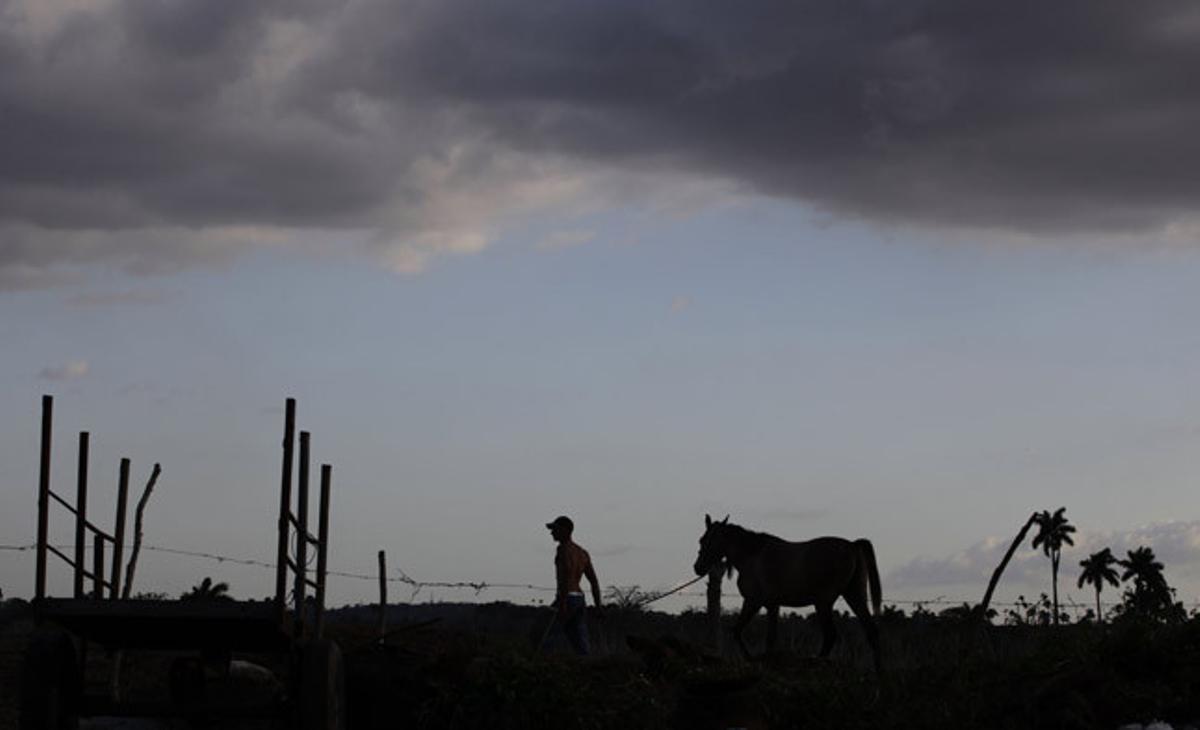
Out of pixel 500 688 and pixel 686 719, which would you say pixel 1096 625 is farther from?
pixel 500 688

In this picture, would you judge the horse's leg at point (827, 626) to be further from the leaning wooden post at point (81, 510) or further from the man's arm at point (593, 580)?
the leaning wooden post at point (81, 510)

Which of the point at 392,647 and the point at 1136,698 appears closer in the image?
the point at 1136,698

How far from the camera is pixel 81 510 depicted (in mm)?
14539

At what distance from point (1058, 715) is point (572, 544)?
644 centimetres

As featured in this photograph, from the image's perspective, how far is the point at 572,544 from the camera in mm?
19344

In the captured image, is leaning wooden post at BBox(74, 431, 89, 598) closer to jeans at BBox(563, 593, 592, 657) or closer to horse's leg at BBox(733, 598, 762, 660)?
jeans at BBox(563, 593, 592, 657)

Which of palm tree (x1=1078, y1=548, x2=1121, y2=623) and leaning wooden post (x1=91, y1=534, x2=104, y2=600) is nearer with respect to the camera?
leaning wooden post (x1=91, y1=534, x2=104, y2=600)

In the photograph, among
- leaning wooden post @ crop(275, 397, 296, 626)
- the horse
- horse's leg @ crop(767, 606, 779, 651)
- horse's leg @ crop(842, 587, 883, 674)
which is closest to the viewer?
leaning wooden post @ crop(275, 397, 296, 626)

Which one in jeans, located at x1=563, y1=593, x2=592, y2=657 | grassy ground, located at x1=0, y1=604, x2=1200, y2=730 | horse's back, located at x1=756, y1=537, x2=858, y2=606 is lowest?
grassy ground, located at x1=0, y1=604, x2=1200, y2=730

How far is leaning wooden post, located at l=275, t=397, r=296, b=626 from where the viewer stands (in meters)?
13.1

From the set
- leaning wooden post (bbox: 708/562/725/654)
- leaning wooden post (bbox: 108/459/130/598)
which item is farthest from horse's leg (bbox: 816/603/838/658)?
leaning wooden post (bbox: 108/459/130/598)

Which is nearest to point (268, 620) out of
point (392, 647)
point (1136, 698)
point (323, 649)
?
point (323, 649)

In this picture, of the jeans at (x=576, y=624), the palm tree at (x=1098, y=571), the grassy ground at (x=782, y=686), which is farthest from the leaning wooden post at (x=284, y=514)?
the palm tree at (x=1098, y=571)

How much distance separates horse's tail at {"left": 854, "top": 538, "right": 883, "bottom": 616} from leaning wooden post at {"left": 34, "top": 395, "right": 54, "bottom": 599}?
503 inches
